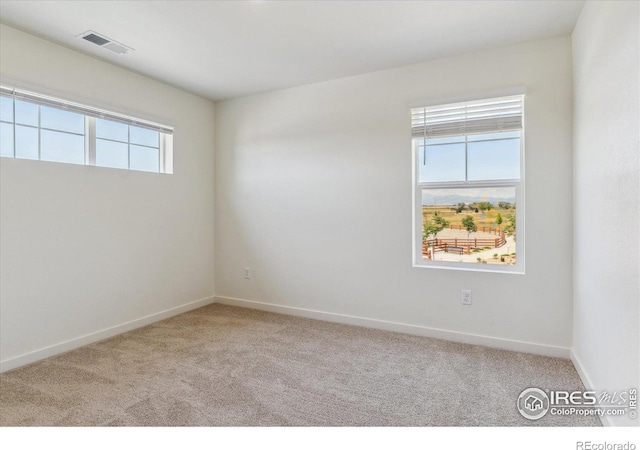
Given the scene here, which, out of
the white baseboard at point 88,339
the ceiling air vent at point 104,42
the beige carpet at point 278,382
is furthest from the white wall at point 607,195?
the white baseboard at point 88,339

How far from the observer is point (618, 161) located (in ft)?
5.57

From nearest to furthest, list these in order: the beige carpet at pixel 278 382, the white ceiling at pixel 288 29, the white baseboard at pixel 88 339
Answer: the beige carpet at pixel 278 382 → the white ceiling at pixel 288 29 → the white baseboard at pixel 88 339

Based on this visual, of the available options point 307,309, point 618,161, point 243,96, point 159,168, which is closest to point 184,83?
point 243,96

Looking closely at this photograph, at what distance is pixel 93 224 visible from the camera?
3102 mm

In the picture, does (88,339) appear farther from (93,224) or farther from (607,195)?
(607,195)

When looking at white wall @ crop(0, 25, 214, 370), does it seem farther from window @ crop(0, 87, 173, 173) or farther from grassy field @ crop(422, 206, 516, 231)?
grassy field @ crop(422, 206, 516, 231)

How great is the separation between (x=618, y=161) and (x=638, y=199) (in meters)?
0.35

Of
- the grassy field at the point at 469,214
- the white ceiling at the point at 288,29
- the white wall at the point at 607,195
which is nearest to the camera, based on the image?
the white wall at the point at 607,195

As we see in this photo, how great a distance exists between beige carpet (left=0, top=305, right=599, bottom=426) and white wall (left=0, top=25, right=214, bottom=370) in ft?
1.10

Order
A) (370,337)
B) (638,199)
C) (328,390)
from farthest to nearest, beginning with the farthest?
(370,337) → (328,390) → (638,199)

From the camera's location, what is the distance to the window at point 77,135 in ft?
8.65

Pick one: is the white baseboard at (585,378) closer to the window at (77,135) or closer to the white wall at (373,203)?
the white wall at (373,203)

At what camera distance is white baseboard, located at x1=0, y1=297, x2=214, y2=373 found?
8.43 ft

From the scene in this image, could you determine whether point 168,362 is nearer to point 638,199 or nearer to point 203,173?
point 203,173
